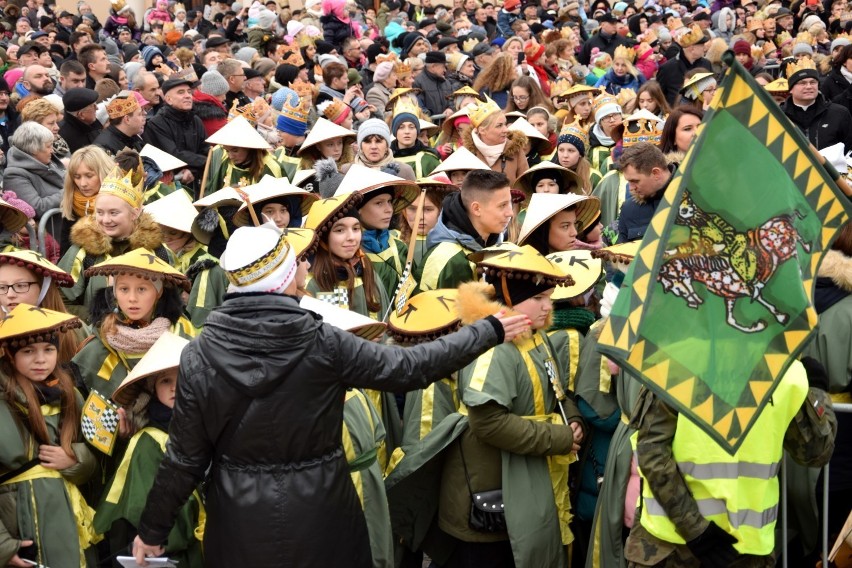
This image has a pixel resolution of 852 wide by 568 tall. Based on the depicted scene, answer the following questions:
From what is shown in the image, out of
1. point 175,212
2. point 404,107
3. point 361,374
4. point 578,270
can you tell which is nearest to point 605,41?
point 404,107

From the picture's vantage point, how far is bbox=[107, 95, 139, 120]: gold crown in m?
9.46

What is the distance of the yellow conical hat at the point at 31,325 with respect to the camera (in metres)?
4.74

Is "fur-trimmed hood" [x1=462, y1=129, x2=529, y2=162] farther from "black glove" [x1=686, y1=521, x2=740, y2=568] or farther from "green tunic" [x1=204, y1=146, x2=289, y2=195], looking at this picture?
"black glove" [x1=686, y1=521, x2=740, y2=568]

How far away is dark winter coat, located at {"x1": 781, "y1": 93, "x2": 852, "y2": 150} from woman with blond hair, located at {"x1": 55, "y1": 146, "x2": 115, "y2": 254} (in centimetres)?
706

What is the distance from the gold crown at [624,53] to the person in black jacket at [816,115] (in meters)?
4.67

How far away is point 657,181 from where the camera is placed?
6766 mm

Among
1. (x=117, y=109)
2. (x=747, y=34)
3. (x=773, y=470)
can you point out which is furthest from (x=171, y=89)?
(x=747, y=34)

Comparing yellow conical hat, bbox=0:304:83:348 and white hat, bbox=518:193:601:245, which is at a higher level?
white hat, bbox=518:193:601:245

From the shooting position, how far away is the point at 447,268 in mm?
6277

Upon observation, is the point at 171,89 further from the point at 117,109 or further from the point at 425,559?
the point at 425,559

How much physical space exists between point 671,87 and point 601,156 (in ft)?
14.7

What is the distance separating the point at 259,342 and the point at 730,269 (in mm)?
1529

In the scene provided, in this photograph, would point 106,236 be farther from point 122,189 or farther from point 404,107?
point 404,107

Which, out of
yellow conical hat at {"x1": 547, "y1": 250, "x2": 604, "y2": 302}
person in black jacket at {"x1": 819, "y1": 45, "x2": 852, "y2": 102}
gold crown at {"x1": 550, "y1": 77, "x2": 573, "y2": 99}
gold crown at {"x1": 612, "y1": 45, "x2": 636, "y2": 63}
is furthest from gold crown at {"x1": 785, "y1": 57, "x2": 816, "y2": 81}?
yellow conical hat at {"x1": 547, "y1": 250, "x2": 604, "y2": 302}
